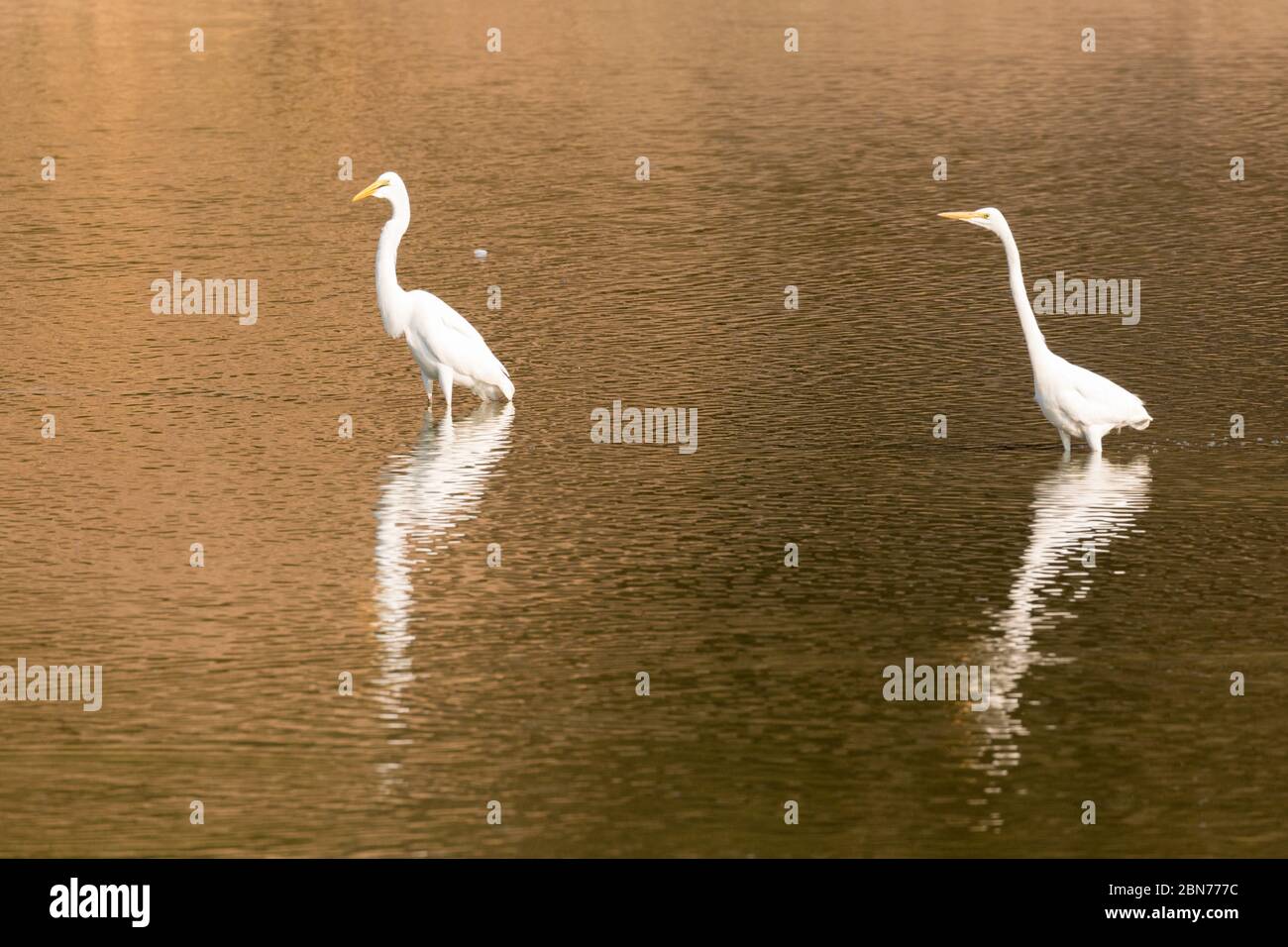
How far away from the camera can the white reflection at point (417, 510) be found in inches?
425

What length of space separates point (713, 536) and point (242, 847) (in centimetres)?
473

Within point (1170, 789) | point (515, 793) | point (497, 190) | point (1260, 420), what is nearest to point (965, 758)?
point (1170, 789)

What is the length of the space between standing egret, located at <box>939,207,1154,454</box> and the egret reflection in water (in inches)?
9.9

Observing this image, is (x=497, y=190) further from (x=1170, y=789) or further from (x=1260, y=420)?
(x=1170, y=789)

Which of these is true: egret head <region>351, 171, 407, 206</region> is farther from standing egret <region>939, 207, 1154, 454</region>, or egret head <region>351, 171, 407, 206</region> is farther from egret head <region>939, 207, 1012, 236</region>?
standing egret <region>939, 207, 1154, 454</region>

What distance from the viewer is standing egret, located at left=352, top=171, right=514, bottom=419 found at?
1612 cm

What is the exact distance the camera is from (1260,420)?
15602 mm
